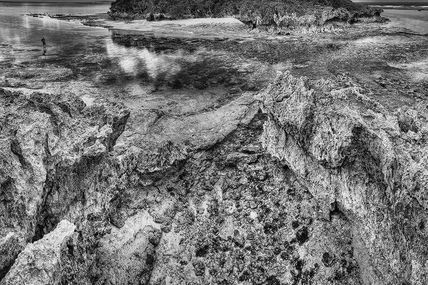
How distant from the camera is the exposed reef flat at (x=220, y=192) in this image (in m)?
11.7

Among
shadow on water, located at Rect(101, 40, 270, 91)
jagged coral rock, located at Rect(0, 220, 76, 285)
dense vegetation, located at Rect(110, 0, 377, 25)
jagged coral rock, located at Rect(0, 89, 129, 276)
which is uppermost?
dense vegetation, located at Rect(110, 0, 377, 25)

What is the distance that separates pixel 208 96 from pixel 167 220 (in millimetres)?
14680

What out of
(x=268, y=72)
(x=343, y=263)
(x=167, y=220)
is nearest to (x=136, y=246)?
(x=167, y=220)

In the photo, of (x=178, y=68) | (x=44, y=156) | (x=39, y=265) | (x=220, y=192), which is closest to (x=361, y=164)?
(x=220, y=192)

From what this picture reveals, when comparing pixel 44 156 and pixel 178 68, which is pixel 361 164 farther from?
pixel 178 68

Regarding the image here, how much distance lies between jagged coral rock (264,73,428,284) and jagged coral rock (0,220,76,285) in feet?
34.9

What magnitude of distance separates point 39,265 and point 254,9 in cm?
8051

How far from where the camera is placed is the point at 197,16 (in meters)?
92.5

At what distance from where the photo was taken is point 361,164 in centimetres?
1419

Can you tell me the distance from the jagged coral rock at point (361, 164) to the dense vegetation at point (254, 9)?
54940 mm

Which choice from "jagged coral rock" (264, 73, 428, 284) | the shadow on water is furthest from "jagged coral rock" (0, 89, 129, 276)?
the shadow on water

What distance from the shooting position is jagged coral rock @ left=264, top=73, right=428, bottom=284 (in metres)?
11.0

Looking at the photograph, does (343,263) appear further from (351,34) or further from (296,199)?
(351,34)

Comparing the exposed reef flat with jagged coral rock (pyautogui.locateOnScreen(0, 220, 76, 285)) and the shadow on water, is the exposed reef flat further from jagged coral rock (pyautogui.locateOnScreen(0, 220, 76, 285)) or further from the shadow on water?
the shadow on water
